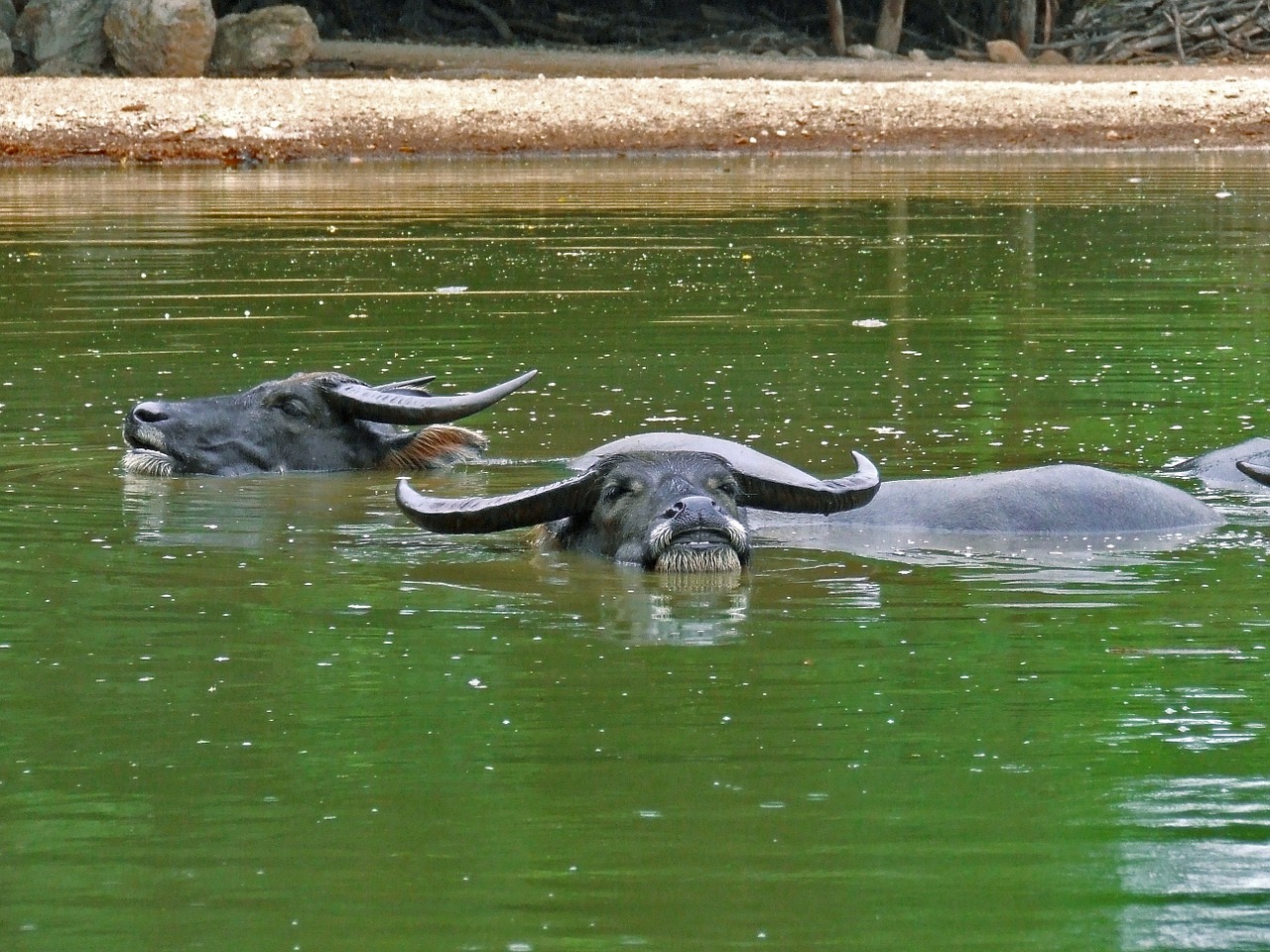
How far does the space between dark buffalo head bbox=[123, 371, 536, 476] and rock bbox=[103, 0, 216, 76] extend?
2125cm

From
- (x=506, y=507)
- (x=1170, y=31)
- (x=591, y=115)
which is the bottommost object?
(x=506, y=507)

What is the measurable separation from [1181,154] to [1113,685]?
24.2 meters

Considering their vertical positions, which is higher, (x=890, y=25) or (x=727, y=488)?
(x=890, y=25)

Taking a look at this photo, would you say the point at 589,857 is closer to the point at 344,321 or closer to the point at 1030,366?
the point at 1030,366

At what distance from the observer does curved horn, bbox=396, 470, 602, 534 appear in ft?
25.2

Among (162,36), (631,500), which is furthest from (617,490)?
(162,36)

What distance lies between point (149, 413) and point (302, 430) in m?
0.71

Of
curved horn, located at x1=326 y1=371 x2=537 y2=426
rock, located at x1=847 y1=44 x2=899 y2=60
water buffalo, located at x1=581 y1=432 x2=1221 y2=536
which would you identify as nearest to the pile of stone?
rock, located at x1=847 y1=44 x2=899 y2=60

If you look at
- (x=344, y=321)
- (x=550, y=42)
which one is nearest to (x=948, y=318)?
(x=344, y=321)

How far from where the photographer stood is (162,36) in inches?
1198

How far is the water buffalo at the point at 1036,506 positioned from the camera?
26.3ft

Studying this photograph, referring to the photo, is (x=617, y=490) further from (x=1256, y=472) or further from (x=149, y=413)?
(x=149, y=413)

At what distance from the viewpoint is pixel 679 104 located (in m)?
29.0

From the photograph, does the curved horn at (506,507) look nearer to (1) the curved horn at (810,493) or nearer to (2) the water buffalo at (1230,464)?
(1) the curved horn at (810,493)
